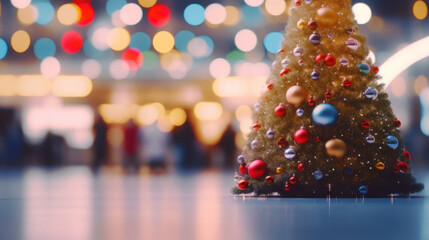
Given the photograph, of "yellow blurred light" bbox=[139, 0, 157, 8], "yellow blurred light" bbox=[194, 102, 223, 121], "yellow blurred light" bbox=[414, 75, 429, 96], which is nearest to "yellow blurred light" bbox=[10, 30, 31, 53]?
"yellow blurred light" bbox=[139, 0, 157, 8]

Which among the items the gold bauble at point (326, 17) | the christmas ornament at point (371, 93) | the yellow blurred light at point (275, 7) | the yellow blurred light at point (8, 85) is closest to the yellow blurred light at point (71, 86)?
the yellow blurred light at point (8, 85)

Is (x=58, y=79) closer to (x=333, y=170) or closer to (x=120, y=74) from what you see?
(x=120, y=74)

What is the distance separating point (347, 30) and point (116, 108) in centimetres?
1912

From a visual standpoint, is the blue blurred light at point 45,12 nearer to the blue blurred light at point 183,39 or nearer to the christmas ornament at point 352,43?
the blue blurred light at point 183,39

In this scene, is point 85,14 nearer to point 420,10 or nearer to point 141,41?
point 141,41

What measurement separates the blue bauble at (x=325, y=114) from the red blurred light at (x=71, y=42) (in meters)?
21.8

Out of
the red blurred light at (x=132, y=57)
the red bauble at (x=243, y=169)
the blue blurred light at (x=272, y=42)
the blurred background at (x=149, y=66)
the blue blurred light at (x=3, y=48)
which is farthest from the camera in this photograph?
the blue blurred light at (x=3, y=48)

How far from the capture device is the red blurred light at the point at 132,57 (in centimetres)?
2756

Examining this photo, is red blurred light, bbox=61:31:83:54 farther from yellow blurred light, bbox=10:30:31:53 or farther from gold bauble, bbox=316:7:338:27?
gold bauble, bbox=316:7:338:27

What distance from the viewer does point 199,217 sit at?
20.6 ft

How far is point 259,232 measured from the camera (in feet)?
16.7

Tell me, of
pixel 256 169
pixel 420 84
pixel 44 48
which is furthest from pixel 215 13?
pixel 256 169

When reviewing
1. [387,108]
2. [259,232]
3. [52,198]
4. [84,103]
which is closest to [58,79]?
[84,103]

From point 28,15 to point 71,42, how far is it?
2.69 metres
